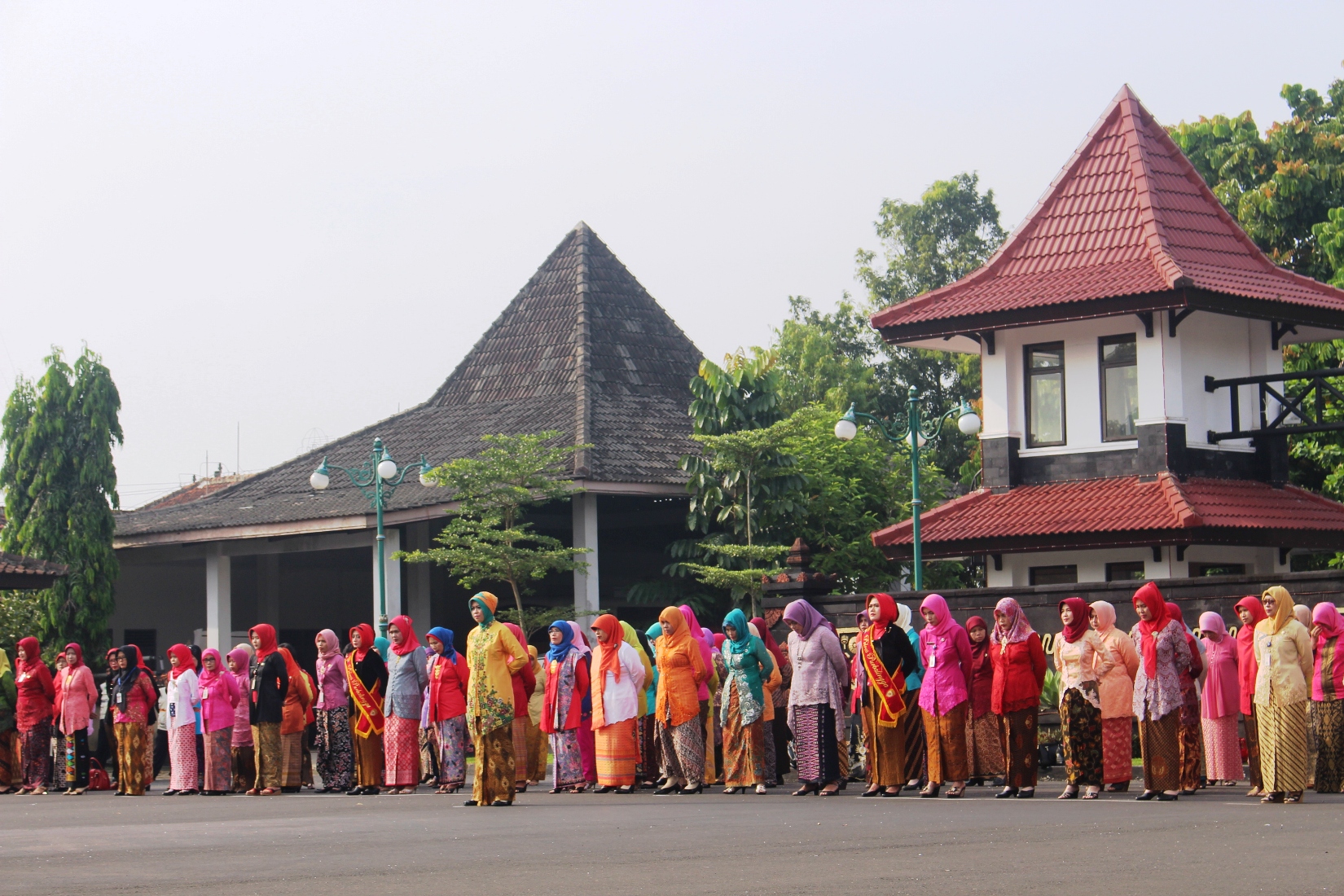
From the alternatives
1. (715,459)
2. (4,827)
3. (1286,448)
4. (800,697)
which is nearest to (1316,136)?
(1286,448)

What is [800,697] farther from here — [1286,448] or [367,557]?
[367,557]

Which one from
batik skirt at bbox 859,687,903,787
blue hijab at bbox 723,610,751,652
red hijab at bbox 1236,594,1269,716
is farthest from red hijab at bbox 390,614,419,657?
red hijab at bbox 1236,594,1269,716

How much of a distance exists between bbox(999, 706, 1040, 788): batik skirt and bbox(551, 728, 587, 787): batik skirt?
151 inches

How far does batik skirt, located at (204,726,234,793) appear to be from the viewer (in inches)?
667

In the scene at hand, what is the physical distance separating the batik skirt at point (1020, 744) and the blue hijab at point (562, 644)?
3.93 meters

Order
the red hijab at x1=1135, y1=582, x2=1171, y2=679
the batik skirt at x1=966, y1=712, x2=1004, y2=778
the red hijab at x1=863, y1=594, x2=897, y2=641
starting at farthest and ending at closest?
the batik skirt at x1=966, y1=712, x2=1004, y2=778, the red hijab at x1=863, y1=594, x2=897, y2=641, the red hijab at x1=1135, y1=582, x2=1171, y2=679

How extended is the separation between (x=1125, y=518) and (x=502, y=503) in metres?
9.08

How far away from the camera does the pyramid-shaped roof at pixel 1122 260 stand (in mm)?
21172

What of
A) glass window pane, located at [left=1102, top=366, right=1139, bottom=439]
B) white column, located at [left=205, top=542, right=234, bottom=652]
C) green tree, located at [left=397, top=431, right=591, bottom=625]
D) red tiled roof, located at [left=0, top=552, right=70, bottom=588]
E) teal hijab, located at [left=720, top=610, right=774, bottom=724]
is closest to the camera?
teal hijab, located at [left=720, top=610, right=774, bottom=724]

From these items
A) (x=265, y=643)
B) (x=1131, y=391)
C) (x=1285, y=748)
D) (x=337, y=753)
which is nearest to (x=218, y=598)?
(x=265, y=643)

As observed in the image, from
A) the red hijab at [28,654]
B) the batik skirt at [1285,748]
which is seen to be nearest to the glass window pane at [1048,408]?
the batik skirt at [1285,748]

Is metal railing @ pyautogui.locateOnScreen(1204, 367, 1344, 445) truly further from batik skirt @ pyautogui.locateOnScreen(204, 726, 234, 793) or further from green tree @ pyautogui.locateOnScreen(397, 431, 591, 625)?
batik skirt @ pyautogui.locateOnScreen(204, 726, 234, 793)

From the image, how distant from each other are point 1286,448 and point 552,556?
9750 mm

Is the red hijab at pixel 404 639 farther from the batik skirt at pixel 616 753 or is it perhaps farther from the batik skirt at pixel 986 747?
the batik skirt at pixel 986 747
